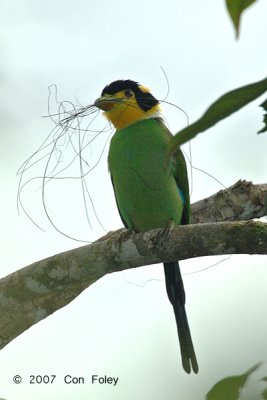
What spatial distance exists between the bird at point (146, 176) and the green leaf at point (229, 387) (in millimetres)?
2809

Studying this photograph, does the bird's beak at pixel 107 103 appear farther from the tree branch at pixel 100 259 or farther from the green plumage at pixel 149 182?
the tree branch at pixel 100 259

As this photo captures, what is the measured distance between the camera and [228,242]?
2.40 meters

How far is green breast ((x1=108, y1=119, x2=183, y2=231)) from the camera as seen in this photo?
3721 millimetres

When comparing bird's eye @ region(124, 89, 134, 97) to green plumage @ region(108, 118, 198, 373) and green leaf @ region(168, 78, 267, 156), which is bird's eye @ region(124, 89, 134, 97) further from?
green leaf @ region(168, 78, 267, 156)

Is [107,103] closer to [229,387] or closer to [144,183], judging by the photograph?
[144,183]

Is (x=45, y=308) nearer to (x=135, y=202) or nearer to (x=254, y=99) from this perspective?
(x=135, y=202)

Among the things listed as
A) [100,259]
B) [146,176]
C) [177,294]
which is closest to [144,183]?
[146,176]

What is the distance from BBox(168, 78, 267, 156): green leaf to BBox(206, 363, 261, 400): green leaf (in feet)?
0.81

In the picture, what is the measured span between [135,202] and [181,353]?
2.80ft

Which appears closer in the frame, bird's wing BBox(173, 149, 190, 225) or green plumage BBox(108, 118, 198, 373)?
green plumage BBox(108, 118, 198, 373)

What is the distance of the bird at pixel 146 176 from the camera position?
12.2ft

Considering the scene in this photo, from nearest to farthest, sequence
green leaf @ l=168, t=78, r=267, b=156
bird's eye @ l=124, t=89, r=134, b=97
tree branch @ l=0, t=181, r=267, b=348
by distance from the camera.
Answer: green leaf @ l=168, t=78, r=267, b=156, tree branch @ l=0, t=181, r=267, b=348, bird's eye @ l=124, t=89, r=134, b=97

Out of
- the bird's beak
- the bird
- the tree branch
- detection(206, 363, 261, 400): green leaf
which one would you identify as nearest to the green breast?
the bird

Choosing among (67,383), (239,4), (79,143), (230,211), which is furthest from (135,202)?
(239,4)
